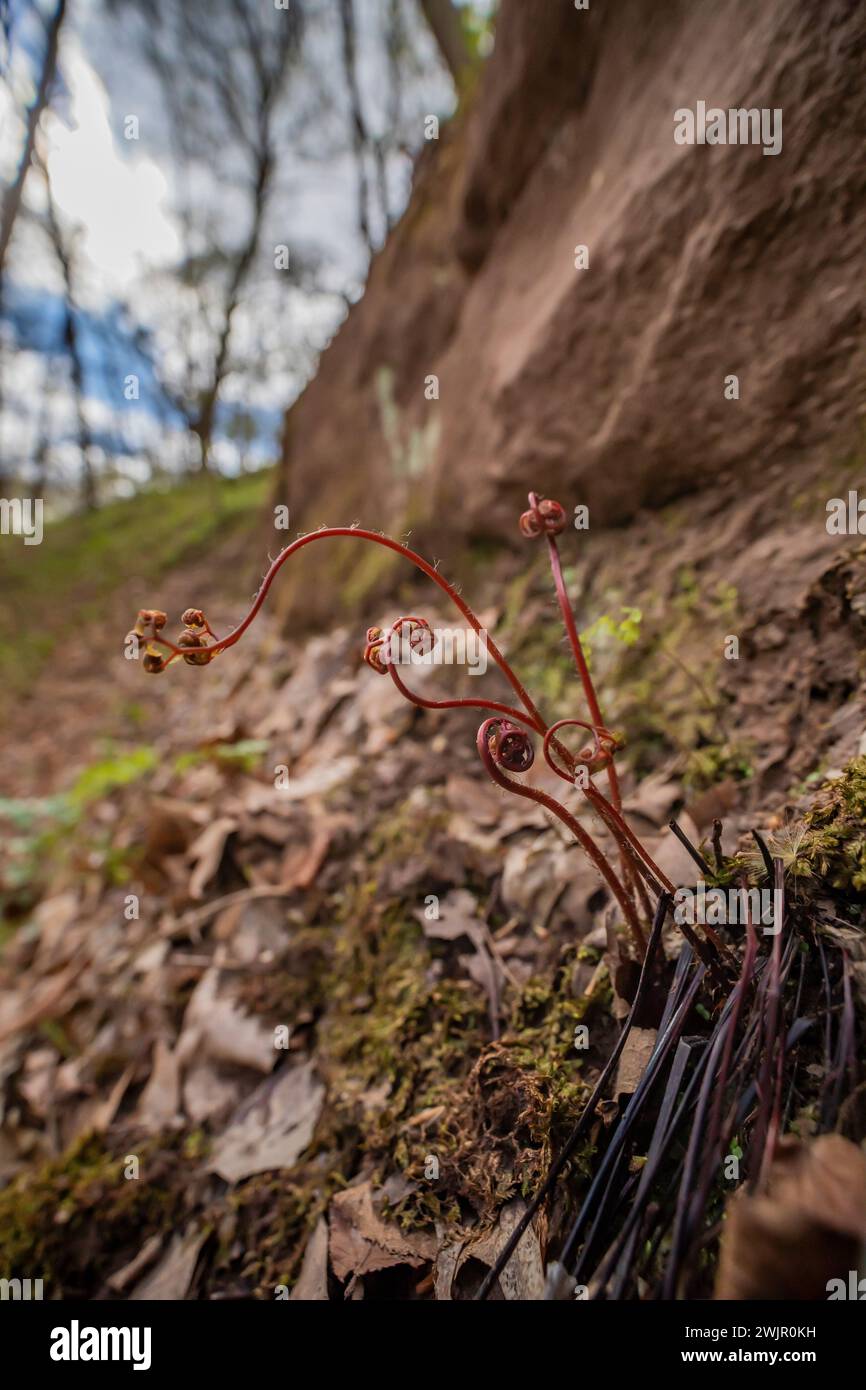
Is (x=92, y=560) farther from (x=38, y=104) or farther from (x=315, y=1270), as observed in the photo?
(x=315, y=1270)

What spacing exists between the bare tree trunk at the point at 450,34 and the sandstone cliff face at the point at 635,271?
2.76 m

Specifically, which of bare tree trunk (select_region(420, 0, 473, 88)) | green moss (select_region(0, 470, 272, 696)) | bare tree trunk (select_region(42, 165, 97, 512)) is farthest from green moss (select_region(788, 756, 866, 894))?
bare tree trunk (select_region(42, 165, 97, 512))

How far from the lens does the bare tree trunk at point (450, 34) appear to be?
6.27 meters

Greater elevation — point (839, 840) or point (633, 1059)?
point (839, 840)

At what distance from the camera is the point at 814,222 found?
1988 mm

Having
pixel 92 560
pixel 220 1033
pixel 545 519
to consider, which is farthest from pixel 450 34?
pixel 92 560

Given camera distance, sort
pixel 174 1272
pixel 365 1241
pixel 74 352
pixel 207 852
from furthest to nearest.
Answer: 1. pixel 74 352
2. pixel 207 852
3. pixel 174 1272
4. pixel 365 1241

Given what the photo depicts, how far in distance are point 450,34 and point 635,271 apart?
6132mm

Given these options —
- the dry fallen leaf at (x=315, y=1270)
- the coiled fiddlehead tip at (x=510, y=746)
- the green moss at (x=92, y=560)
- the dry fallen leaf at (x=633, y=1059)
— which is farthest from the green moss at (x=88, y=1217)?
the green moss at (x=92, y=560)

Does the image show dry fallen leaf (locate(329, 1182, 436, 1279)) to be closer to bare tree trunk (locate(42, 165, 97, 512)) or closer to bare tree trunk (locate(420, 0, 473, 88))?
bare tree trunk (locate(420, 0, 473, 88))

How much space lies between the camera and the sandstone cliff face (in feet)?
6.50

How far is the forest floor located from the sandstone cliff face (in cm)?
30

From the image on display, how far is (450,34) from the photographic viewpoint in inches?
248
